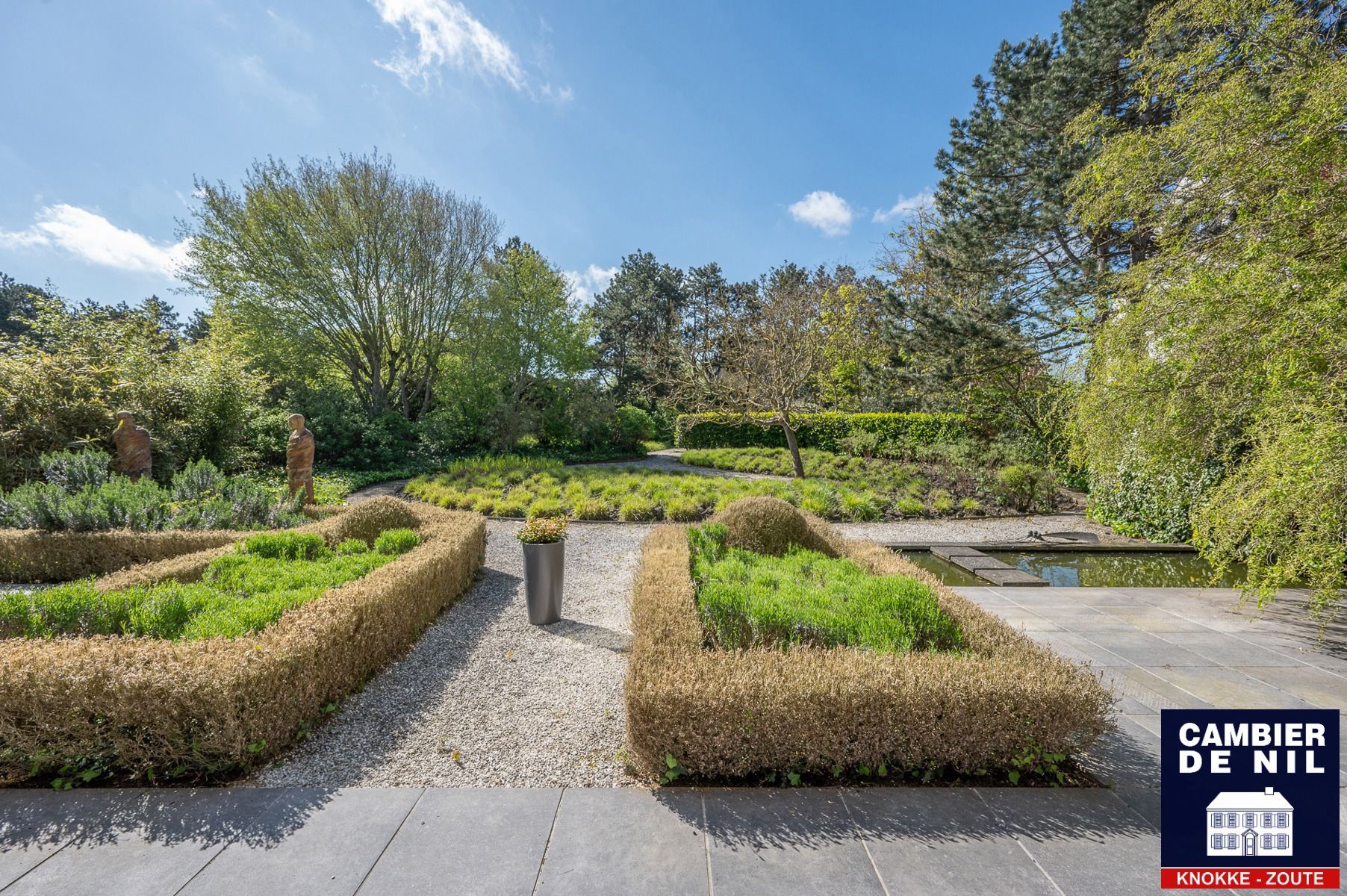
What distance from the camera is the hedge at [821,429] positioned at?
15367mm

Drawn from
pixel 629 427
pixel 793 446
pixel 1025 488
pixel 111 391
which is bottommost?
pixel 1025 488

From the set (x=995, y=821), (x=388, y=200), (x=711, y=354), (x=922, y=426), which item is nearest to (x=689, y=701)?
(x=995, y=821)

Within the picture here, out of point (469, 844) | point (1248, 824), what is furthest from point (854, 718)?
point (469, 844)

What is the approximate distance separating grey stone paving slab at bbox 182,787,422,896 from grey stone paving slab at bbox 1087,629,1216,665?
4.73 m

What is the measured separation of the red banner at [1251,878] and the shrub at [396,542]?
5.42 meters

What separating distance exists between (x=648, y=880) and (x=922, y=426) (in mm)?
16039

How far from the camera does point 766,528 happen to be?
5.79 m

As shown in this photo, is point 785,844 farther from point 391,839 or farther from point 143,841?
point 143,841

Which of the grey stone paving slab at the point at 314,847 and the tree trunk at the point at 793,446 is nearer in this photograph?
the grey stone paving slab at the point at 314,847

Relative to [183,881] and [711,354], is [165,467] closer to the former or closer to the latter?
[183,881]

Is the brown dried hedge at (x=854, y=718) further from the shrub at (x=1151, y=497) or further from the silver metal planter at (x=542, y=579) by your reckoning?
the shrub at (x=1151, y=497)

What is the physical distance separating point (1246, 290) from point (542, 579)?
595cm

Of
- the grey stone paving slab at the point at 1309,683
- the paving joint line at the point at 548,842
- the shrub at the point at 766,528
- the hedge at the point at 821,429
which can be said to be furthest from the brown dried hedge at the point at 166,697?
the hedge at the point at 821,429

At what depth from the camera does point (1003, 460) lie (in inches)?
483
